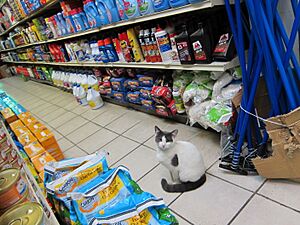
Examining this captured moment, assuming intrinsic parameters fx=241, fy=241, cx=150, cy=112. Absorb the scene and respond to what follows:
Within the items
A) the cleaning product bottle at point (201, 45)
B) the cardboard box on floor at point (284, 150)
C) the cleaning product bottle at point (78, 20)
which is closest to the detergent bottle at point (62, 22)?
the cleaning product bottle at point (78, 20)

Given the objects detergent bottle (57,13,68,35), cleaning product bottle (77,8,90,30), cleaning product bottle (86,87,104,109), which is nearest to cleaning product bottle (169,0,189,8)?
cleaning product bottle (77,8,90,30)

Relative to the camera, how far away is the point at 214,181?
1411 mm

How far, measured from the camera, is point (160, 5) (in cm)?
157

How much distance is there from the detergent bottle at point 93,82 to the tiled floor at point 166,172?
0.92 feet

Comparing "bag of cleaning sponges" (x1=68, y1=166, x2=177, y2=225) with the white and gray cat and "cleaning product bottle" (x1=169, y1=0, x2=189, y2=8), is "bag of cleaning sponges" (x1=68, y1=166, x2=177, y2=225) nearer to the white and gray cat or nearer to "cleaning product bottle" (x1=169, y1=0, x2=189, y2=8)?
the white and gray cat

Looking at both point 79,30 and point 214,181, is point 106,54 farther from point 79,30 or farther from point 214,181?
point 214,181

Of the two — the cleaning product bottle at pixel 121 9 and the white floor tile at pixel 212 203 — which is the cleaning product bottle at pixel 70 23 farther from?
the white floor tile at pixel 212 203

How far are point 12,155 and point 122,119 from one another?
5.42 ft

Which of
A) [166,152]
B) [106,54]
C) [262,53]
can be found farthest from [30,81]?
[262,53]

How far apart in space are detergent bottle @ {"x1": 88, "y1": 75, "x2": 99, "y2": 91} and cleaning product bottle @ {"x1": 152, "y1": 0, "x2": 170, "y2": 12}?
5.53 feet

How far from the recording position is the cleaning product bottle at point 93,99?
119 inches

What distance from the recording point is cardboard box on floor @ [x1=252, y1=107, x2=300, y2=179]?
1.05 m

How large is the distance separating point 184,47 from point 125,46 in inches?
31.5

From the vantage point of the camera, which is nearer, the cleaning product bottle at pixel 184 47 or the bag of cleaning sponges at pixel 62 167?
the bag of cleaning sponges at pixel 62 167
